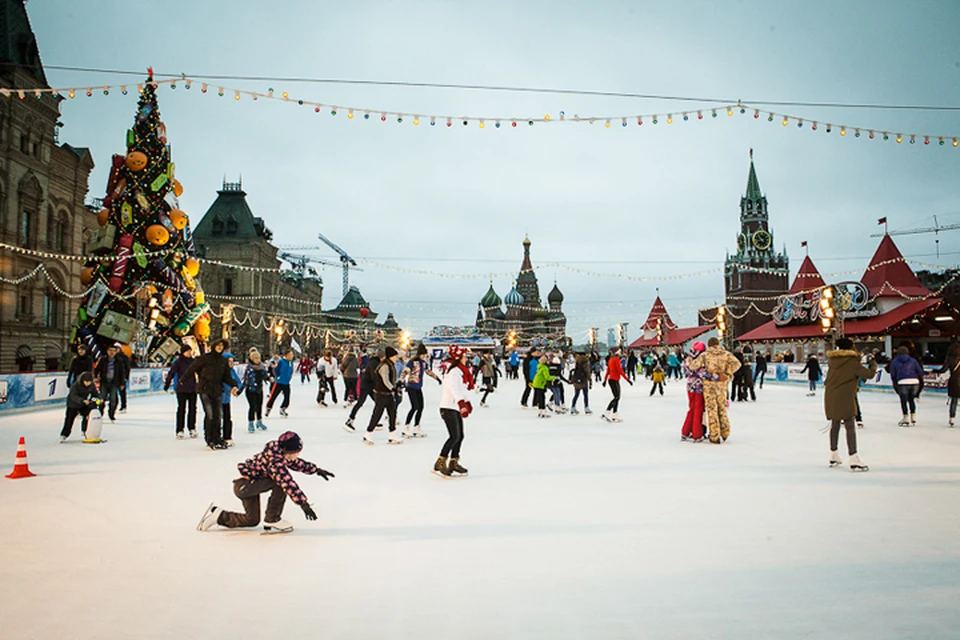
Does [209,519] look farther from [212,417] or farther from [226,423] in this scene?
[226,423]

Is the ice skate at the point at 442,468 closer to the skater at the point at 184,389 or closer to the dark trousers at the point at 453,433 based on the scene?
the dark trousers at the point at 453,433

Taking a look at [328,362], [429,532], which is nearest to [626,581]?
[429,532]

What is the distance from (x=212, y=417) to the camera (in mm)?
8891

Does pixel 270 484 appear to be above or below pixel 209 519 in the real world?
above

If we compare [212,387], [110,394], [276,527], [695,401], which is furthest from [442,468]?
[110,394]

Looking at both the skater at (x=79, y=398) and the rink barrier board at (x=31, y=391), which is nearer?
the skater at (x=79, y=398)

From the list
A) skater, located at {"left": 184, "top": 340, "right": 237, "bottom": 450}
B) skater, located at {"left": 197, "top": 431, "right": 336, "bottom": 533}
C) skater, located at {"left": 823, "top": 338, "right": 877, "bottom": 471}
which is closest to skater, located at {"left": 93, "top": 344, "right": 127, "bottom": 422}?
skater, located at {"left": 184, "top": 340, "right": 237, "bottom": 450}

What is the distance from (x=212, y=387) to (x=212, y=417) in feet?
1.39

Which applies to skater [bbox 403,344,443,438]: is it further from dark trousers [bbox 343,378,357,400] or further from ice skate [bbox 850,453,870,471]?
ice skate [bbox 850,453,870,471]

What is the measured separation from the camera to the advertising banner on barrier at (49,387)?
50.6 feet

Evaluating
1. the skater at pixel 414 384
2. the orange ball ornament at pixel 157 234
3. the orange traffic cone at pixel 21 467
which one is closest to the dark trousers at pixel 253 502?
the orange traffic cone at pixel 21 467

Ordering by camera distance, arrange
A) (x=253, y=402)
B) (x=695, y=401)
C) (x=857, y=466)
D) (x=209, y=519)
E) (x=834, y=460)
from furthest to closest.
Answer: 1. (x=253, y=402)
2. (x=695, y=401)
3. (x=834, y=460)
4. (x=857, y=466)
5. (x=209, y=519)

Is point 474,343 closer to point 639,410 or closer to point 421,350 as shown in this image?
point 639,410

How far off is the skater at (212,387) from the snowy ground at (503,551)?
2.16ft
